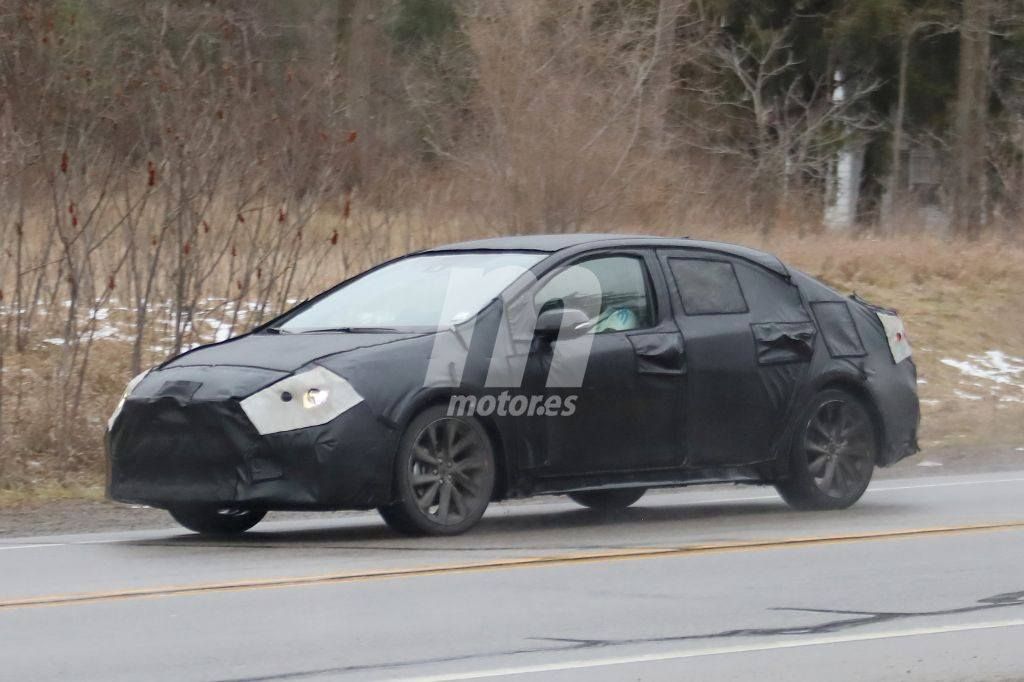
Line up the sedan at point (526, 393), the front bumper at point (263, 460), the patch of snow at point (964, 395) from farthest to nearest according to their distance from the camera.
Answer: the patch of snow at point (964, 395) < the sedan at point (526, 393) < the front bumper at point (263, 460)

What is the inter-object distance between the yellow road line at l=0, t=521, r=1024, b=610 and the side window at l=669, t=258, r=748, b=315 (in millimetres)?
1690

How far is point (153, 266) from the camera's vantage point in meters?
15.3

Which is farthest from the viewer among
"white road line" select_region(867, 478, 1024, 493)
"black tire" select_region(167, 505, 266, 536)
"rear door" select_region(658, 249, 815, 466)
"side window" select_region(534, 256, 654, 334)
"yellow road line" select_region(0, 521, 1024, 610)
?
"white road line" select_region(867, 478, 1024, 493)

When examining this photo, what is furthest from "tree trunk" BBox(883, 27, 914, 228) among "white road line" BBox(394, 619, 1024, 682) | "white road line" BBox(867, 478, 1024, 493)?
"white road line" BBox(394, 619, 1024, 682)

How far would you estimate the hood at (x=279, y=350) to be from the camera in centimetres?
966

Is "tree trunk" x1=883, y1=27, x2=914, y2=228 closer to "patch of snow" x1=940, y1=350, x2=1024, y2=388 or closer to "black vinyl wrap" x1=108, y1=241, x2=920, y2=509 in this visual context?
"patch of snow" x1=940, y1=350, x2=1024, y2=388

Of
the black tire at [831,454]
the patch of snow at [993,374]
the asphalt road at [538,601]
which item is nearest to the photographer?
the asphalt road at [538,601]

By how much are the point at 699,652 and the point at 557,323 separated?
11.5 feet

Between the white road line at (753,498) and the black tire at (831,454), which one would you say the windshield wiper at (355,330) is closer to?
the white road line at (753,498)

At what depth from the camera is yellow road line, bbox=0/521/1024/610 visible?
822 cm

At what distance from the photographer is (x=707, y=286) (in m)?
11.3

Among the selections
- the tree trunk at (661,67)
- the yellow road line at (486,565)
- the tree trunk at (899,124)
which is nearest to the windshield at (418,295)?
the yellow road line at (486,565)

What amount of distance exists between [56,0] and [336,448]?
9357 millimetres

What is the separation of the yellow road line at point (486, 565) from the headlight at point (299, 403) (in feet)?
3.26
